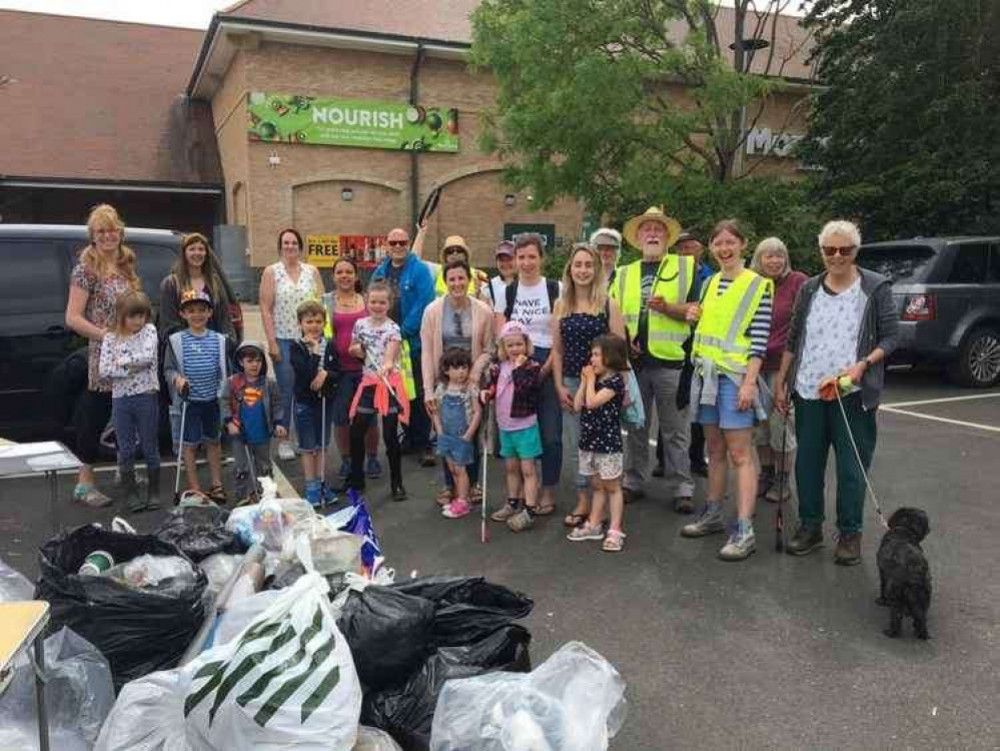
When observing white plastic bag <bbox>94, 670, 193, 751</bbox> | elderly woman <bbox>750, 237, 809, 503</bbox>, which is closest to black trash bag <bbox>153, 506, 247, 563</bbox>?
white plastic bag <bbox>94, 670, 193, 751</bbox>

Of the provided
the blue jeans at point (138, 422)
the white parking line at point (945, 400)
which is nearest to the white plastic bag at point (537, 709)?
the blue jeans at point (138, 422)

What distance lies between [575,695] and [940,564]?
286cm

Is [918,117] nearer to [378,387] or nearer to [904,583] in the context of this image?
[378,387]

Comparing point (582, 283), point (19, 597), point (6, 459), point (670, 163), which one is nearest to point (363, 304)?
point (582, 283)

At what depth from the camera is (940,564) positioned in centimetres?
438

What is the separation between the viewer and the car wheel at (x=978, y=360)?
9766 millimetres

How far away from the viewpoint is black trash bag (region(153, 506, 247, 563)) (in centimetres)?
348

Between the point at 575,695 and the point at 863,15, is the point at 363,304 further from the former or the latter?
the point at 863,15

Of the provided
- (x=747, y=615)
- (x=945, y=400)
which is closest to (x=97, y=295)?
(x=747, y=615)

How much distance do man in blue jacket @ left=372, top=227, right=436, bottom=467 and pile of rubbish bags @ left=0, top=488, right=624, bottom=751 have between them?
3231mm

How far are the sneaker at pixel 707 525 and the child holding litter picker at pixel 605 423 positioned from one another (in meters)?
0.40

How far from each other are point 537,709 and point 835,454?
8.59 feet

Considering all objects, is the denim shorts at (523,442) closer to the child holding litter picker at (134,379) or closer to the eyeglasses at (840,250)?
the eyeglasses at (840,250)

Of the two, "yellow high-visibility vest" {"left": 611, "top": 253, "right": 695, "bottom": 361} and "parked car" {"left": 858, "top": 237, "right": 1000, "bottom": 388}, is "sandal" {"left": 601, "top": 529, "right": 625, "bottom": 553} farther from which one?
"parked car" {"left": 858, "top": 237, "right": 1000, "bottom": 388}
